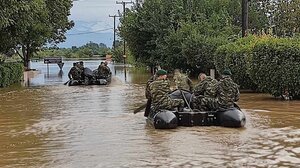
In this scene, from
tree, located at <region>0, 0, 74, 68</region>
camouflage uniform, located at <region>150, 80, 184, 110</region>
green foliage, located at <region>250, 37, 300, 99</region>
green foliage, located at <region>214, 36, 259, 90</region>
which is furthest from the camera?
tree, located at <region>0, 0, 74, 68</region>

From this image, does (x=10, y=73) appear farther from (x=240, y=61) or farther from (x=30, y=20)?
(x=240, y=61)

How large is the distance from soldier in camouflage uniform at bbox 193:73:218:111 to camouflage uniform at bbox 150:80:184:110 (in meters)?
0.58

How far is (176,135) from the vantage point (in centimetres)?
1241

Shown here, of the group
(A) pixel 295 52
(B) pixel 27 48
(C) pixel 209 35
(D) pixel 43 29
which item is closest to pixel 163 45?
(C) pixel 209 35

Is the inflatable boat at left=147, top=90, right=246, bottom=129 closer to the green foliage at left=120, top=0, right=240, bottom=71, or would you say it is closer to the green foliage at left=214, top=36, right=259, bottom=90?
the green foliage at left=214, top=36, right=259, bottom=90

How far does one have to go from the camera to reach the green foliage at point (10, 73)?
34.3 m

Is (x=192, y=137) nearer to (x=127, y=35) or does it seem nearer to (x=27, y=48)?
(x=127, y=35)

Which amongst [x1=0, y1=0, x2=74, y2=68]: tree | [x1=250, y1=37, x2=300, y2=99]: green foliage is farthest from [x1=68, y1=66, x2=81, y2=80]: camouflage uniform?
[x1=250, y1=37, x2=300, y2=99]: green foliage

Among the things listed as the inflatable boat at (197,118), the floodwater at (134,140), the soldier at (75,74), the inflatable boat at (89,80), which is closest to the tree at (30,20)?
the soldier at (75,74)

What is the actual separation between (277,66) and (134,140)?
9.43m

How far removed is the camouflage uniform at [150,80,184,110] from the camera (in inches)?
544

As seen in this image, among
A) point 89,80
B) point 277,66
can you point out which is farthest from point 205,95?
point 89,80

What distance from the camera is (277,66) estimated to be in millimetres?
A: 19828

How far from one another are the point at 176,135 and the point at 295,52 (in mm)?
8459
